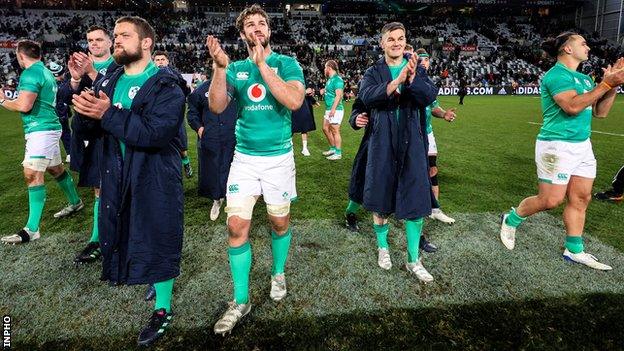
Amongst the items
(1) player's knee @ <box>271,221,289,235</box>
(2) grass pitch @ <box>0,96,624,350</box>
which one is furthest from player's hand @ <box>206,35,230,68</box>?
(2) grass pitch @ <box>0,96,624,350</box>

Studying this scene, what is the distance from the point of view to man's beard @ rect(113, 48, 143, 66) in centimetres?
253

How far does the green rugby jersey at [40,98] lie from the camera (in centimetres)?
424

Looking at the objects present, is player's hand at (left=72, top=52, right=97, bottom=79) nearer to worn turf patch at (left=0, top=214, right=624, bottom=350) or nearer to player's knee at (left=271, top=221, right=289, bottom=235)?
worn turf patch at (left=0, top=214, right=624, bottom=350)

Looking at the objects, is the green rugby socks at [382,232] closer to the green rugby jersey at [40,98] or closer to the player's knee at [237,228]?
the player's knee at [237,228]

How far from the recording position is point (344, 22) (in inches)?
1932

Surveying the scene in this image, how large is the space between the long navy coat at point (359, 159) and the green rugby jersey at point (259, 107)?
3.85ft

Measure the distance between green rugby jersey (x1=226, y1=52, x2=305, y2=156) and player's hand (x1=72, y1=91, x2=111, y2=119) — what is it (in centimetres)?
87

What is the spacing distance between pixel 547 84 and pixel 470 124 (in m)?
11.8

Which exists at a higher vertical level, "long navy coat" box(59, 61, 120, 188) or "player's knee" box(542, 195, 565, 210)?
"long navy coat" box(59, 61, 120, 188)

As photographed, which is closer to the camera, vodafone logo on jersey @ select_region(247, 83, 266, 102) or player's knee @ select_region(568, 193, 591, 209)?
vodafone logo on jersey @ select_region(247, 83, 266, 102)

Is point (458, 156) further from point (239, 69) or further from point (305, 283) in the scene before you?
point (239, 69)

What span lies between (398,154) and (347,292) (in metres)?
1.41

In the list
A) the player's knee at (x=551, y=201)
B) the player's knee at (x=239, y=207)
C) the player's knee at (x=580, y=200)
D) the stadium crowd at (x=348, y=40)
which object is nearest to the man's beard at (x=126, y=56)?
the player's knee at (x=239, y=207)

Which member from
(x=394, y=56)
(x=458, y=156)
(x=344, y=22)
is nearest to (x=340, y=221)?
(x=394, y=56)
